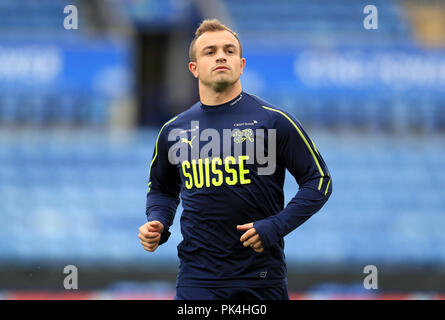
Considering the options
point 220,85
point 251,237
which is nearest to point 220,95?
point 220,85

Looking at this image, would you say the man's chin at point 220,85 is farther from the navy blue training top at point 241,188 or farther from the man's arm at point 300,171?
the man's arm at point 300,171

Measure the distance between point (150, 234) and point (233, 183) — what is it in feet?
1.54

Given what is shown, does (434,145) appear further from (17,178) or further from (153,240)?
(153,240)

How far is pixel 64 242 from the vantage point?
1125 cm

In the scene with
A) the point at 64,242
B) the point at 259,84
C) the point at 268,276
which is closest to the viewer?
the point at 268,276

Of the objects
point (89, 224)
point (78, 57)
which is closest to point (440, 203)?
point (89, 224)

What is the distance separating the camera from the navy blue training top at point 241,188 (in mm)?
3271

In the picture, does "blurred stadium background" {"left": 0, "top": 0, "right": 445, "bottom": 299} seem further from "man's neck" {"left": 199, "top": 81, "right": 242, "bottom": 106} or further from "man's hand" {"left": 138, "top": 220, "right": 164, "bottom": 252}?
"man's neck" {"left": 199, "top": 81, "right": 242, "bottom": 106}

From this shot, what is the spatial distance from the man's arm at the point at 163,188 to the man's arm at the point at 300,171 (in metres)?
0.61

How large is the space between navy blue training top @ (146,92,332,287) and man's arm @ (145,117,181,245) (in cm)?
17

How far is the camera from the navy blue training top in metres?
3.27

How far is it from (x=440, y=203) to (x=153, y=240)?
9.37 metres

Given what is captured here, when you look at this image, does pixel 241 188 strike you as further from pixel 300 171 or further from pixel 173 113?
pixel 173 113

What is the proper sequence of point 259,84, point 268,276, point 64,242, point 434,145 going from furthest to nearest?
point 434,145 < point 259,84 < point 64,242 < point 268,276
